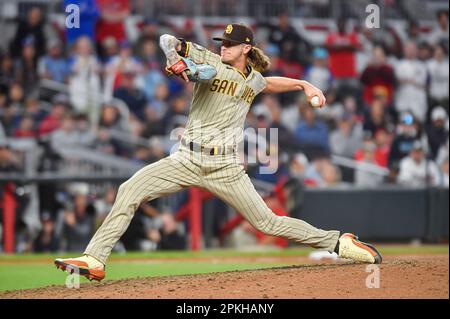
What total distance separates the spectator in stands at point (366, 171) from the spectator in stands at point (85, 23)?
5239 mm

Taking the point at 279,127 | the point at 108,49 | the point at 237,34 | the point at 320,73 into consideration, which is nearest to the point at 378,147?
the point at 279,127

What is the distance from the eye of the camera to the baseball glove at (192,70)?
6.55 meters

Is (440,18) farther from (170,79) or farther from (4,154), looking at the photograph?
(4,154)

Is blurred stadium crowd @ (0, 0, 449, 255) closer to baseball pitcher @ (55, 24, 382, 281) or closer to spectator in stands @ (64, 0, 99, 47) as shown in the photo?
spectator in stands @ (64, 0, 99, 47)

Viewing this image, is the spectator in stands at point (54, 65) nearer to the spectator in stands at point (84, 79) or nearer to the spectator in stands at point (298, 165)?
the spectator in stands at point (84, 79)

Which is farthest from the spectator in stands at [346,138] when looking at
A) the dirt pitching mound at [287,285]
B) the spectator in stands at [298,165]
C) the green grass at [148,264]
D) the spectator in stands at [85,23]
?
the dirt pitching mound at [287,285]

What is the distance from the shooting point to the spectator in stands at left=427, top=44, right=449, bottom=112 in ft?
53.9

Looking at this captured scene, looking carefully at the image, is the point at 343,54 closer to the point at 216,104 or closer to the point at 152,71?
the point at 152,71

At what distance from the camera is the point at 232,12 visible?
699 inches

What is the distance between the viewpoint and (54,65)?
15.7 meters

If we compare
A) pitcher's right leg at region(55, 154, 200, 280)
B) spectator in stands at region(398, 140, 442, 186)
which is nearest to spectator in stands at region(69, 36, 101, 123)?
spectator in stands at region(398, 140, 442, 186)

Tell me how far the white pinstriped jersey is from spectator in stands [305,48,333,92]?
374 inches

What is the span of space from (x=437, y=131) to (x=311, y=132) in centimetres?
206

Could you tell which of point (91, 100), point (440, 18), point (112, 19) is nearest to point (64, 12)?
point (112, 19)
